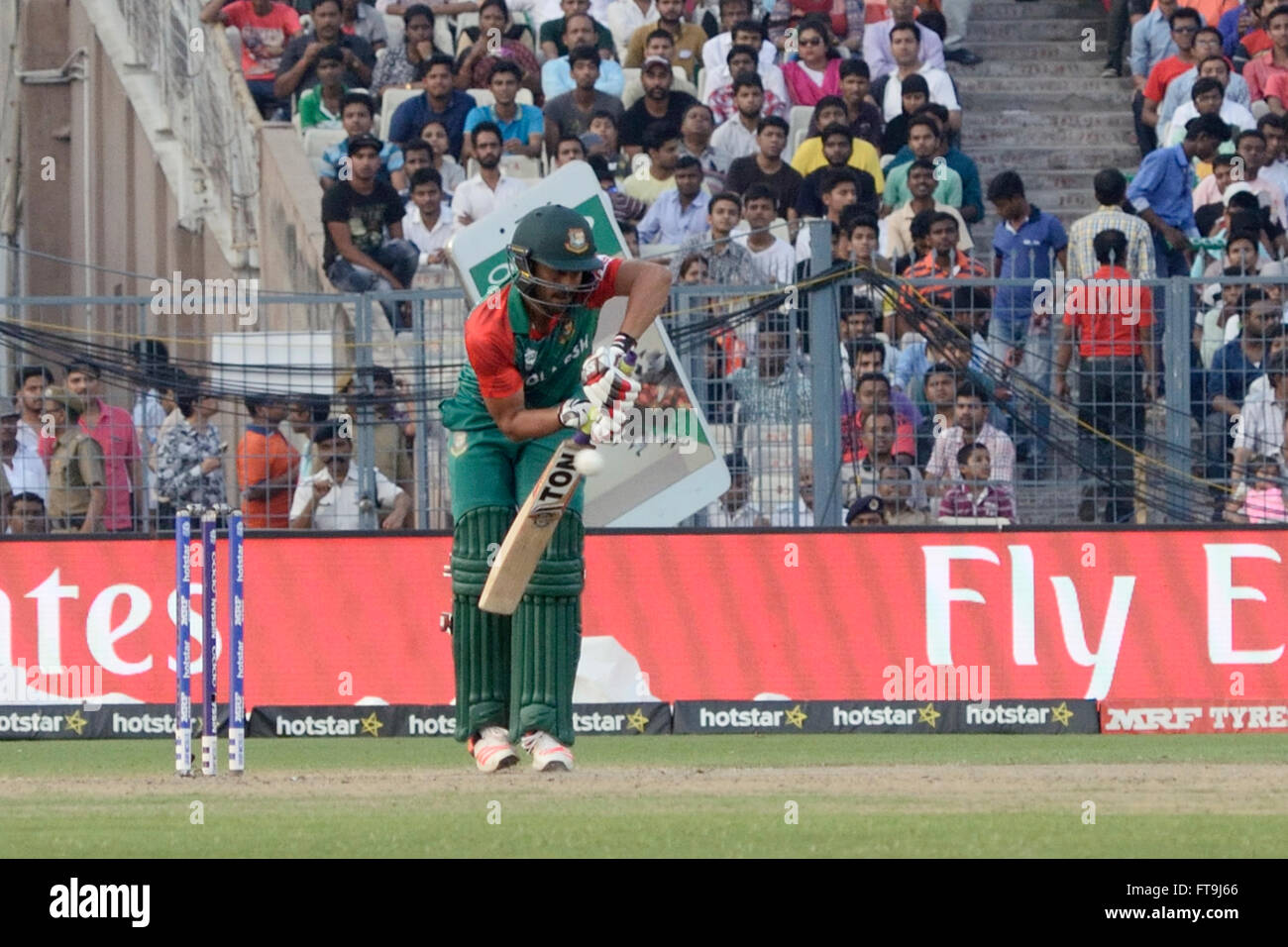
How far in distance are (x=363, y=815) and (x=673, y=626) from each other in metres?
5.86

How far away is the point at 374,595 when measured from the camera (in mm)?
13438

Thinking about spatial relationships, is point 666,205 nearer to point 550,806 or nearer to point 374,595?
point 374,595

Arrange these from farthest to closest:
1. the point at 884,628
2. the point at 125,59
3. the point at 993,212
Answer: the point at 125,59
the point at 993,212
the point at 884,628

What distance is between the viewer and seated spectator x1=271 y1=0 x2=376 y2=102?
66.3 ft

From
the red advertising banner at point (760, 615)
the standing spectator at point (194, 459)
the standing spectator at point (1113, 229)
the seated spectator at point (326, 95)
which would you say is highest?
the seated spectator at point (326, 95)

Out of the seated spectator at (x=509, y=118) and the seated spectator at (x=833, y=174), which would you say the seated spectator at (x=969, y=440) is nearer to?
the seated spectator at (x=833, y=174)

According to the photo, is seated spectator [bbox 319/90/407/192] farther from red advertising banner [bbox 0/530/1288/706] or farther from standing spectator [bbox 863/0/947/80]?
red advertising banner [bbox 0/530/1288/706]

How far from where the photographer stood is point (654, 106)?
1905 cm

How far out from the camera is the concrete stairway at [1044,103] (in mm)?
20812

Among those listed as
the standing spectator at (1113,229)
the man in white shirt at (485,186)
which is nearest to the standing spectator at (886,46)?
the standing spectator at (1113,229)

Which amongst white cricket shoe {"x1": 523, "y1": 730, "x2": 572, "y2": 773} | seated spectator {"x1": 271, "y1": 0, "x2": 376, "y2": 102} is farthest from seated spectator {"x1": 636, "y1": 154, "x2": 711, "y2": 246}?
white cricket shoe {"x1": 523, "y1": 730, "x2": 572, "y2": 773}

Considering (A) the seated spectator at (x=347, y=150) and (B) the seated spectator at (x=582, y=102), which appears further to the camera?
(B) the seated spectator at (x=582, y=102)

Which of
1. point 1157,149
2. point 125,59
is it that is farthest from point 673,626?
point 125,59

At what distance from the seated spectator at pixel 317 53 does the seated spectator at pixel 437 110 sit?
1.26m
